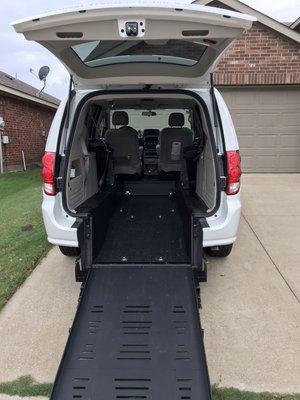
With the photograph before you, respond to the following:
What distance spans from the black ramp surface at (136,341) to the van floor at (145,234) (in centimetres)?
25

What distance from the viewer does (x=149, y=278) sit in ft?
11.1

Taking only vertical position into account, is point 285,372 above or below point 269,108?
below

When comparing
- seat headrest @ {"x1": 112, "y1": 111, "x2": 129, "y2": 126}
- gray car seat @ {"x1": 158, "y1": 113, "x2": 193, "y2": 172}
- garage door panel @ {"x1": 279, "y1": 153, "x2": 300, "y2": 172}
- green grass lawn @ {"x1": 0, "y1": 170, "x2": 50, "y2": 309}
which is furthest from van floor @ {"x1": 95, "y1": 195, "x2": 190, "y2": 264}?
garage door panel @ {"x1": 279, "y1": 153, "x2": 300, "y2": 172}

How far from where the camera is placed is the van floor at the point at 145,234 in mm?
3742

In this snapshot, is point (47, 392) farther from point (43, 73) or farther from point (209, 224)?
point (43, 73)

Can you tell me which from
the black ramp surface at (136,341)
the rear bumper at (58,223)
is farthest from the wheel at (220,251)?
the rear bumper at (58,223)

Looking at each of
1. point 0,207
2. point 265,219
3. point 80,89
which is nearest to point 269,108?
point 265,219

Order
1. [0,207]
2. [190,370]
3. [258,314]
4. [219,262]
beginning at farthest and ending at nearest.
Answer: [0,207] → [219,262] → [258,314] → [190,370]

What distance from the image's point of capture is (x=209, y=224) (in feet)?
11.9

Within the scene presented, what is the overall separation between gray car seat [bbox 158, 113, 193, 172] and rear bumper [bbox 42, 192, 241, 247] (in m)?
2.30

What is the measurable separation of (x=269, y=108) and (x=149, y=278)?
8.35m

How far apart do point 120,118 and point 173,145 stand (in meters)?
1.07

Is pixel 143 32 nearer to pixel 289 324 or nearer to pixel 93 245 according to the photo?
pixel 93 245

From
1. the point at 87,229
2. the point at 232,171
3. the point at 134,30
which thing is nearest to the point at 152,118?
the point at 232,171
